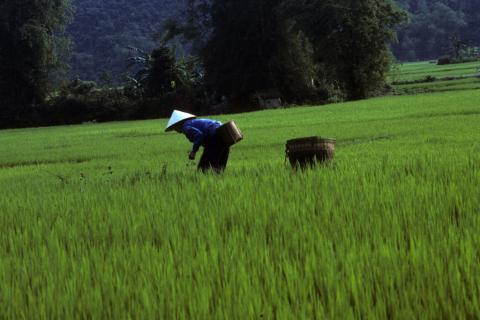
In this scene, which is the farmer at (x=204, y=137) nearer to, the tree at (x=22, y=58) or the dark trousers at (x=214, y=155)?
the dark trousers at (x=214, y=155)

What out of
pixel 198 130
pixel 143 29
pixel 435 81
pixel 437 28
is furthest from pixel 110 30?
pixel 198 130

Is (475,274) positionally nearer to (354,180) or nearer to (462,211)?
(462,211)

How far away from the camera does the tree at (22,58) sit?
36781 mm

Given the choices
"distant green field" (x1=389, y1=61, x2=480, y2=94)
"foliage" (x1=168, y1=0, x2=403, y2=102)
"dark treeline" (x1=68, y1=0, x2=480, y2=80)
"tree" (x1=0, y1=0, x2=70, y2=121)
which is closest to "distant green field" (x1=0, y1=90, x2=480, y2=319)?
"foliage" (x1=168, y1=0, x2=403, y2=102)

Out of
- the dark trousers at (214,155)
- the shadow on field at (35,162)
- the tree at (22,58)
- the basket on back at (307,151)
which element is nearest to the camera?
the dark trousers at (214,155)

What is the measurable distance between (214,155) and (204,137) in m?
0.29

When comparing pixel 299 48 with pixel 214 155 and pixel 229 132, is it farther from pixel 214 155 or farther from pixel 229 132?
pixel 229 132

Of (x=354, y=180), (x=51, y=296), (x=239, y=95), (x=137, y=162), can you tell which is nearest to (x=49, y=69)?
(x=239, y=95)

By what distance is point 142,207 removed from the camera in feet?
15.6

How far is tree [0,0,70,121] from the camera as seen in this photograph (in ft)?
121

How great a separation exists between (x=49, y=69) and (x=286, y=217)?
124 feet

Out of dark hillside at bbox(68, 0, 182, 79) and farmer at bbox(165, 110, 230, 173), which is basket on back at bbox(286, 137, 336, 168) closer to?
farmer at bbox(165, 110, 230, 173)

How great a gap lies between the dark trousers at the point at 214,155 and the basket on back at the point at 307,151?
0.66m

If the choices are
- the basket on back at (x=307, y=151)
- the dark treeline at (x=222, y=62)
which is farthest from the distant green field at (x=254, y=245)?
the dark treeline at (x=222, y=62)
